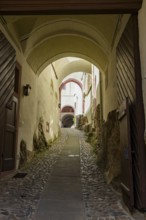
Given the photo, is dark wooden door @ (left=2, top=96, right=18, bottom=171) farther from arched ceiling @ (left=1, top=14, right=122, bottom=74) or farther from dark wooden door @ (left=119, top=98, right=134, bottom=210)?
dark wooden door @ (left=119, top=98, right=134, bottom=210)

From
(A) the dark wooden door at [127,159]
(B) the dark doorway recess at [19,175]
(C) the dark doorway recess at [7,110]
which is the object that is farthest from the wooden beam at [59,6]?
(B) the dark doorway recess at [19,175]

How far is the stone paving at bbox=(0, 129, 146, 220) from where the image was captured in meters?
2.85

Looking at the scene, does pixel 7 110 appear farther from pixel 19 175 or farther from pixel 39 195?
pixel 39 195

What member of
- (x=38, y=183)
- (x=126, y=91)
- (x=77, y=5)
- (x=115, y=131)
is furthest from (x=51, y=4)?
(x=38, y=183)

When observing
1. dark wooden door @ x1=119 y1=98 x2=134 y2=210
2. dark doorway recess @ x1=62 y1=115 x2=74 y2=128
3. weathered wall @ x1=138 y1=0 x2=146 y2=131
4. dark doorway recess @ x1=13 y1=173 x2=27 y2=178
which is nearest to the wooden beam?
weathered wall @ x1=138 y1=0 x2=146 y2=131

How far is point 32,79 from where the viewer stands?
7.05m

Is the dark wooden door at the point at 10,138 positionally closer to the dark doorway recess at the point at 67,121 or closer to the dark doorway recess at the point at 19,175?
the dark doorway recess at the point at 19,175

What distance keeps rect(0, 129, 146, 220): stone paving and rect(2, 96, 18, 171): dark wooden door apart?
273 mm

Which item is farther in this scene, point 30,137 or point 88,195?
point 30,137

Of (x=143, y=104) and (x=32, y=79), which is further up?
(x=32, y=79)

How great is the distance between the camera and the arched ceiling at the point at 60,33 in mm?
5078

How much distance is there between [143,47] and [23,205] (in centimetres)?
254

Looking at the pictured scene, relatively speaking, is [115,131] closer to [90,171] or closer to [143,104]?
[90,171]

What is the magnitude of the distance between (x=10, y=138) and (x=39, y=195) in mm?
1792
